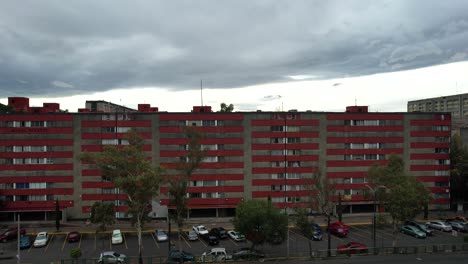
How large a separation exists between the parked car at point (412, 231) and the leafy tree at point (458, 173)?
2406cm

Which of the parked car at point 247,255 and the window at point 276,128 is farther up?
the window at point 276,128

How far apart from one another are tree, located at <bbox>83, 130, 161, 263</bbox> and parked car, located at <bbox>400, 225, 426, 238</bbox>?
136 ft

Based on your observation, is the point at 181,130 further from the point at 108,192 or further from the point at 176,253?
the point at 176,253

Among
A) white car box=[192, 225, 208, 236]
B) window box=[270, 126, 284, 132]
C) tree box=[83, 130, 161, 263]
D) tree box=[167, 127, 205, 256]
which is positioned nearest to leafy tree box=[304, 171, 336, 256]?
window box=[270, 126, 284, 132]

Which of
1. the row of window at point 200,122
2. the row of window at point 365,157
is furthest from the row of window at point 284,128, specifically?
the row of window at point 365,157

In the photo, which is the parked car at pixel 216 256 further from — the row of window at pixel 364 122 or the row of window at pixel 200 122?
the row of window at pixel 364 122

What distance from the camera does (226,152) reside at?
7269cm

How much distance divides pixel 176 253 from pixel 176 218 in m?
4.26

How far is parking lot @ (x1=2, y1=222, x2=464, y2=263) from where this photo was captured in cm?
4938

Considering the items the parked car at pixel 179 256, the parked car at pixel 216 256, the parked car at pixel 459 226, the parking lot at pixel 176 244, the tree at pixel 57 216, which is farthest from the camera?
the tree at pixel 57 216

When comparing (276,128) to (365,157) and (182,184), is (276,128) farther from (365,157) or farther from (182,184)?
(182,184)

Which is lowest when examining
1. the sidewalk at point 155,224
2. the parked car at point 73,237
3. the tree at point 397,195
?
the sidewalk at point 155,224

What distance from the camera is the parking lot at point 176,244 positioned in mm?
49375

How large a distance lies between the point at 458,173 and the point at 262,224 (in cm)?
5380
